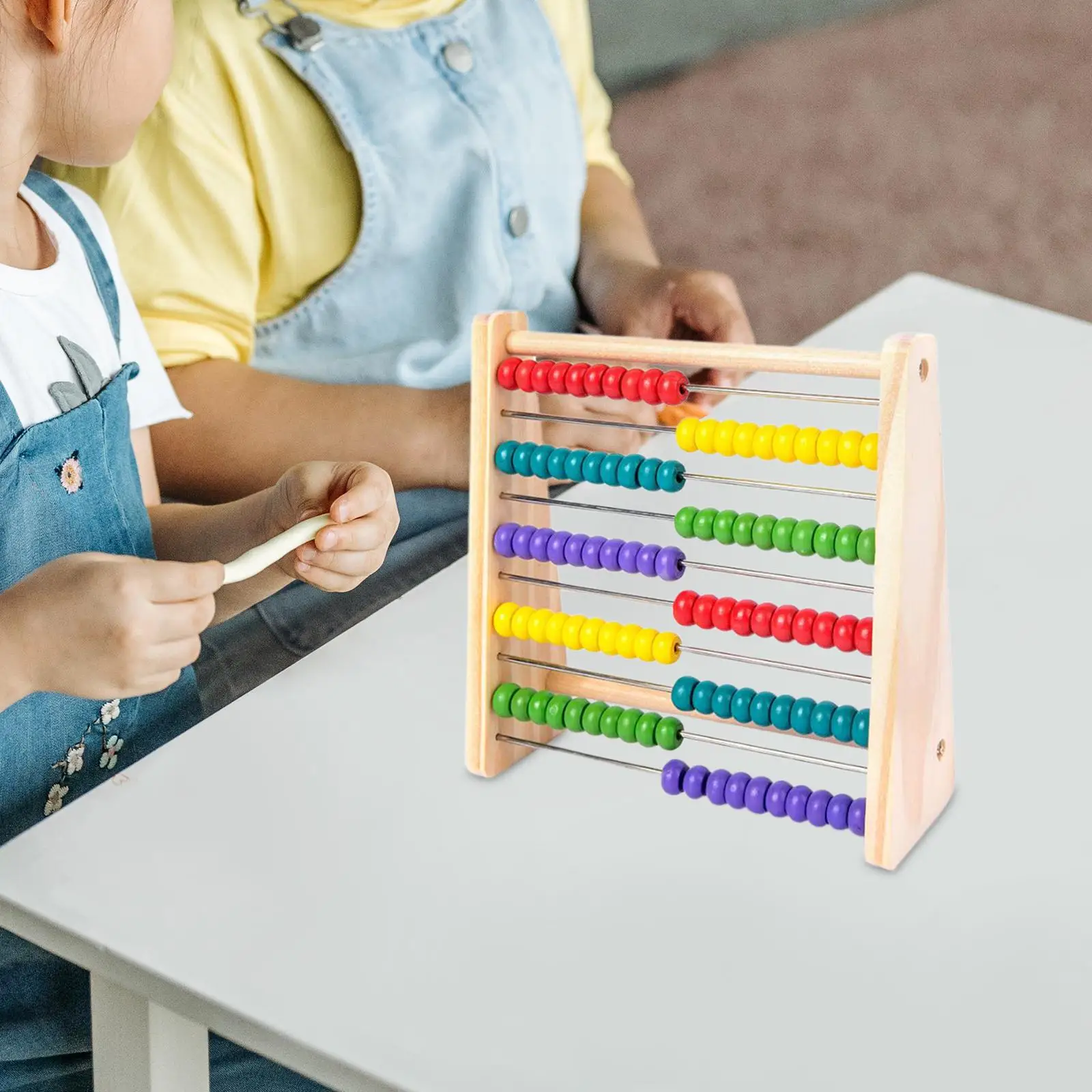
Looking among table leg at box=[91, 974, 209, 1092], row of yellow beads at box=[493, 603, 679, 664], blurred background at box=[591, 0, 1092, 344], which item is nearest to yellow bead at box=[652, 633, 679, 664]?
row of yellow beads at box=[493, 603, 679, 664]

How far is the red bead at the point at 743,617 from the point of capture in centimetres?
64

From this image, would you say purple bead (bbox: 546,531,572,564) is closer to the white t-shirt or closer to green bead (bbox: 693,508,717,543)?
green bead (bbox: 693,508,717,543)

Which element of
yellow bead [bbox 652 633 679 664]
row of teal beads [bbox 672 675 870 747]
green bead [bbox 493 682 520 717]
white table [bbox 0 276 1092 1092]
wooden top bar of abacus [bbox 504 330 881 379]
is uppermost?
wooden top bar of abacus [bbox 504 330 881 379]

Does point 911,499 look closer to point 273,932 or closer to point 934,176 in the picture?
point 273,932

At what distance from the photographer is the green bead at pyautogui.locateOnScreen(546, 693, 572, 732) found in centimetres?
67

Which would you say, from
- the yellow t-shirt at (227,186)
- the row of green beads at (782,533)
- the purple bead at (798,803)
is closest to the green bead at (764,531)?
the row of green beads at (782,533)

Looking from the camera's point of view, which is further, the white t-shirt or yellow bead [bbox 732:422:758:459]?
the white t-shirt

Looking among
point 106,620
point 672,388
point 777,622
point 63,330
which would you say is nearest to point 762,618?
point 777,622

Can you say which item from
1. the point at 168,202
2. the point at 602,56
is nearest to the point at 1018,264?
the point at 602,56

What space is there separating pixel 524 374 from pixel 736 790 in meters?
0.20

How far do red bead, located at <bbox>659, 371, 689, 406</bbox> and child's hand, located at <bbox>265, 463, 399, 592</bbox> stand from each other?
0.47ft

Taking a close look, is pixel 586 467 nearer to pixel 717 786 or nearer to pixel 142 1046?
pixel 717 786

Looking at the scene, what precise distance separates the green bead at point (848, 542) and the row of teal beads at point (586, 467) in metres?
0.08

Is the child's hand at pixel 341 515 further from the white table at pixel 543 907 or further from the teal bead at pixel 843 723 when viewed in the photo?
the teal bead at pixel 843 723
